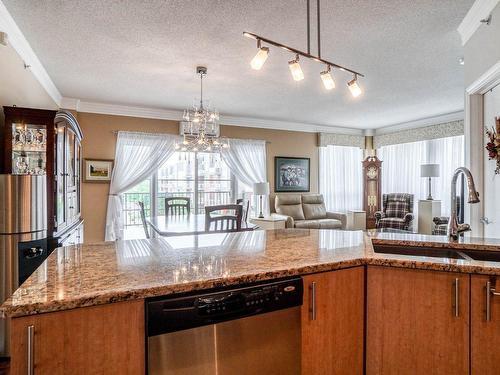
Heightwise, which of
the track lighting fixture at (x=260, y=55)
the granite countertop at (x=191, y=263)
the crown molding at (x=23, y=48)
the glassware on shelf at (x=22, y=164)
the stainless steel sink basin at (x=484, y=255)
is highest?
the crown molding at (x=23, y=48)

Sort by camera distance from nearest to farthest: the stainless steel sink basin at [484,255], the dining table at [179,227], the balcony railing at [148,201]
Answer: the stainless steel sink basin at [484,255]
the dining table at [179,227]
the balcony railing at [148,201]

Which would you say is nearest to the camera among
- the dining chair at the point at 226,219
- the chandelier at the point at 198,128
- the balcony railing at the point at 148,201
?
the dining chair at the point at 226,219

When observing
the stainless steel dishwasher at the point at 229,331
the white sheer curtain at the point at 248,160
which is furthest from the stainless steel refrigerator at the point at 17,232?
the white sheer curtain at the point at 248,160

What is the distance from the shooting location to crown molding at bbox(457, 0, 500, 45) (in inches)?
87.0

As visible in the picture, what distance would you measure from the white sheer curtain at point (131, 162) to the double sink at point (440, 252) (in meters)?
4.46

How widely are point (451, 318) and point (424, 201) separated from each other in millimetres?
5404

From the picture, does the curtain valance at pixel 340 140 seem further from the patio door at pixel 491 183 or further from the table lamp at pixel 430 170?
the patio door at pixel 491 183

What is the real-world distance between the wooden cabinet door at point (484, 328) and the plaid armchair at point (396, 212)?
17.5 ft

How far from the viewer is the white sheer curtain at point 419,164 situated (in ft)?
19.9

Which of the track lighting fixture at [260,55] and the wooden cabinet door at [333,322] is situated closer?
the wooden cabinet door at [333,322]

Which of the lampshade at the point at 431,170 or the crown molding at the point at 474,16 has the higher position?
the crown molding at the point at 474,16

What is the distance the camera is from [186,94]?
4598 millimetres

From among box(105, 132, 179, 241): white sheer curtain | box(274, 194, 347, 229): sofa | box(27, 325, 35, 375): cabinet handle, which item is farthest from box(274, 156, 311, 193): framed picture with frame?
box(27, 325, 35, 375): cabinet handle

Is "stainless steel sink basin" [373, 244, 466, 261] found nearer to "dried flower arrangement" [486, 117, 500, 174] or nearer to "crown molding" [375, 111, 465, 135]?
"dried flower arrangement" [486, 117, 500, 174]
